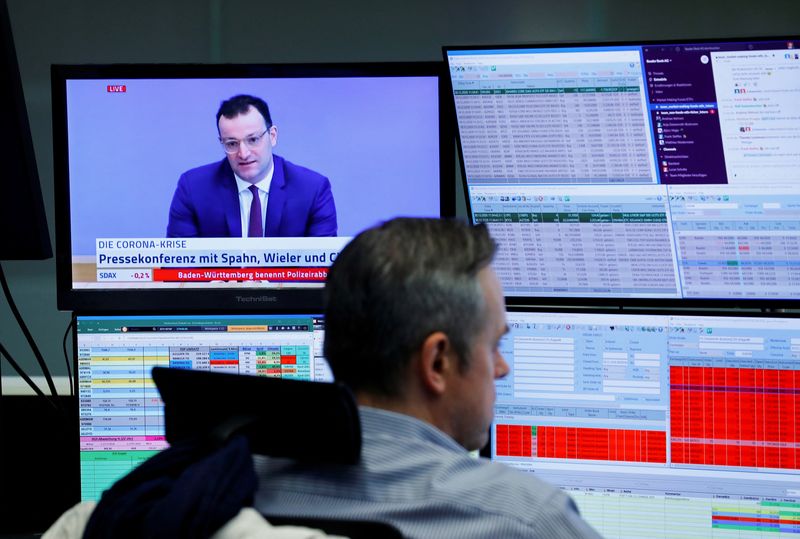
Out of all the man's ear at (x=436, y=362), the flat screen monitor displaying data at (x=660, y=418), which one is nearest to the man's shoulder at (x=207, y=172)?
the flat screen monitor displaying data at (x=660, y=418)

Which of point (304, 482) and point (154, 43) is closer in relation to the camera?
point (304, 482)

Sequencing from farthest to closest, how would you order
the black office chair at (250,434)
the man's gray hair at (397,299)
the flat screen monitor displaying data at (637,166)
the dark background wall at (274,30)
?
1. the dark background wall at (274,30)
2. the flat screen monitor displaying data at (637,166)
3. the man's gray hair at (397,299)
4. the black office chair at (250,434)

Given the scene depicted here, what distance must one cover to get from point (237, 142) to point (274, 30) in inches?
87.5

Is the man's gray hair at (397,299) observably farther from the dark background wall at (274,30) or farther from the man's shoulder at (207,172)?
the dark background wall at (274,30)

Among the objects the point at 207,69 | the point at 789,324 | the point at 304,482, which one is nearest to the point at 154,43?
the point at 207,69

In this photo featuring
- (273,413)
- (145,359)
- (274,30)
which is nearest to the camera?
(273,413)

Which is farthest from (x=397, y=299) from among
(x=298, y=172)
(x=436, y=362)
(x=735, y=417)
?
(x=735, y=417)

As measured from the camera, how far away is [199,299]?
1663mm

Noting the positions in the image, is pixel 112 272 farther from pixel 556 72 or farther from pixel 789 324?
pixel 789 324

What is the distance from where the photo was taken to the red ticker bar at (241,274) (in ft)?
5.47

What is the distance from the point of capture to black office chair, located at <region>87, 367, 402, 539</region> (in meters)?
0.80

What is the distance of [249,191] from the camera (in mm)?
1669

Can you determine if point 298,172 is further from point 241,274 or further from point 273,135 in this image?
point 241,274

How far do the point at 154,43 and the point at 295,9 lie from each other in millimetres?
582
